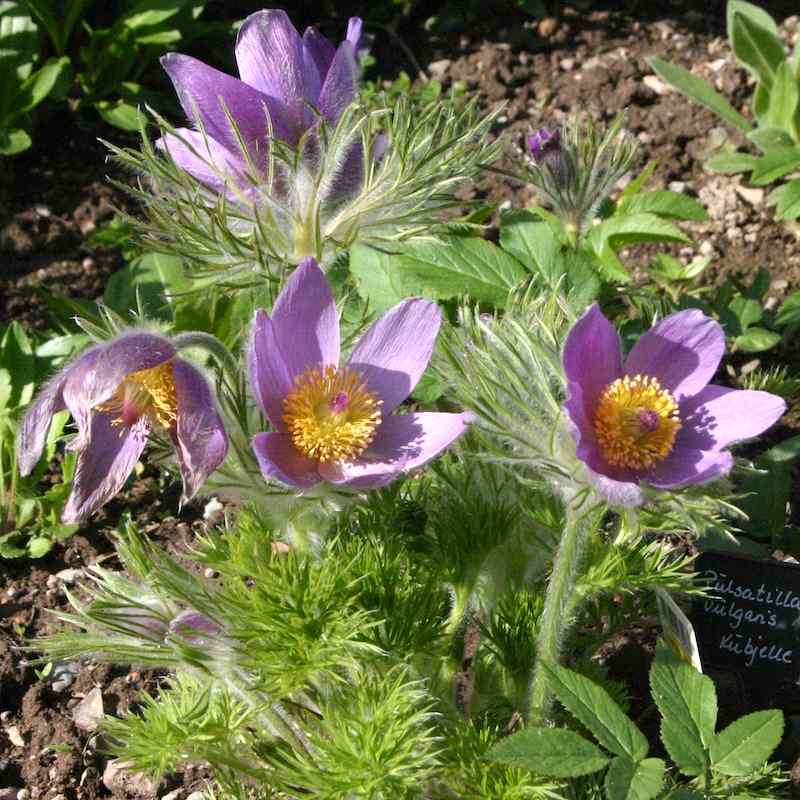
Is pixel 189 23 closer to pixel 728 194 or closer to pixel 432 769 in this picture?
pixel 728 194

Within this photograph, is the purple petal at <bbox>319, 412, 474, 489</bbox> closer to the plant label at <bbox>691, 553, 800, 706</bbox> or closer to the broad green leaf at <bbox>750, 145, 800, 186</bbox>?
the plant label at <bbox>691, 553, 800, 706</bbox>

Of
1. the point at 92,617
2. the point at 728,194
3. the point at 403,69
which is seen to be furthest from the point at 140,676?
the point at 403,69

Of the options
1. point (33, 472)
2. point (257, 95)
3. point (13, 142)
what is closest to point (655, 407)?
point (257, 95)

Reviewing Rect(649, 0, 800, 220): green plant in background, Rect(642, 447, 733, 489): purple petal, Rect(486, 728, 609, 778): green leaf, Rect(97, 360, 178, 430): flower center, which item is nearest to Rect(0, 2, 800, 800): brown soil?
Rect(649, 0, 800, 220): green plant in background

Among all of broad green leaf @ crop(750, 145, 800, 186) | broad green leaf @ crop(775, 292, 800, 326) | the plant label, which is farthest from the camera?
broad green leaf @ crop(750, 145, 800, 186)

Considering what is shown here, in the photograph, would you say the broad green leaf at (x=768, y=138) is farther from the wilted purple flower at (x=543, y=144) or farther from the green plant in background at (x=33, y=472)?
the green plant in background at (x=33, y=472)
